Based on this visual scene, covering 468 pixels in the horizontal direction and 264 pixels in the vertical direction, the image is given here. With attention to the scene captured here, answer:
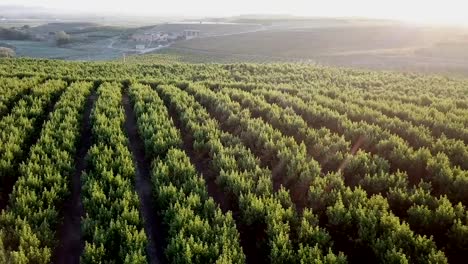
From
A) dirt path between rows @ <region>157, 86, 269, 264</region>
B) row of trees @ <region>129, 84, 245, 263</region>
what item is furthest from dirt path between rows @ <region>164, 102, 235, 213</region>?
row of trees @ <region>129, 84, 245, 263</region>

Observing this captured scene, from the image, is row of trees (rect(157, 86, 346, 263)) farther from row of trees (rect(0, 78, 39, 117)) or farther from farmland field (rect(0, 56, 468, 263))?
row of trees (rect(0, 78, 39, 117))

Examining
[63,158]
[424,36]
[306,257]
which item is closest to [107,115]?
[63,158]

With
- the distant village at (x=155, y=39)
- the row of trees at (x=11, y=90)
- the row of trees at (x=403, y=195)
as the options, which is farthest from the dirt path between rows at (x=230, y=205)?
the distant village at (x=155, y=39)

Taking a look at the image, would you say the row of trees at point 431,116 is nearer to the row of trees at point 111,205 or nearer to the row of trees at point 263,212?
the row of trees at point 263,212

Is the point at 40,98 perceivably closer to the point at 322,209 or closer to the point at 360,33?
the point at 322,209

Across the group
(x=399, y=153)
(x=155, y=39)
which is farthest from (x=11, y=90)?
(x=155, y=39)

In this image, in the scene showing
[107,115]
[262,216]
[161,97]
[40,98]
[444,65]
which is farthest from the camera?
[444,65]
